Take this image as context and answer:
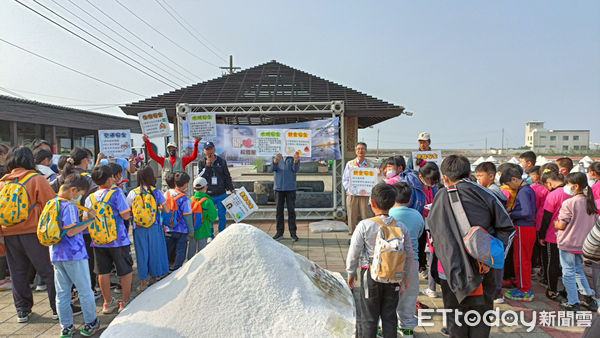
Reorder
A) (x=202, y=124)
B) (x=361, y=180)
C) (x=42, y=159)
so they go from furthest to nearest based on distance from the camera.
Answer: (x=202, y=124), (x=361, y=180), (x=42, y=159)

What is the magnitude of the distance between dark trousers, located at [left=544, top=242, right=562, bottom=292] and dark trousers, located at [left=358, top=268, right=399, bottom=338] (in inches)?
104

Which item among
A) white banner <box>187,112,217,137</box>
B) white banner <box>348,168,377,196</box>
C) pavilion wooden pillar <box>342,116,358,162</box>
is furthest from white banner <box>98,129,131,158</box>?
pavilion wooden pillar <box>342,116,358,162</box>

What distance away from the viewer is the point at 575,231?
3.76 metres

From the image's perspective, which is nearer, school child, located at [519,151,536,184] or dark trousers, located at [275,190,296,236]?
school child, located at [519,151,536,184]

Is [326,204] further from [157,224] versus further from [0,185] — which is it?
[0,185]

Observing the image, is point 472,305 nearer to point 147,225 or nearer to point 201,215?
point 147,225

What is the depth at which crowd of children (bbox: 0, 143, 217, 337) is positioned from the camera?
321cm

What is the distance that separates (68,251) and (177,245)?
172 cm

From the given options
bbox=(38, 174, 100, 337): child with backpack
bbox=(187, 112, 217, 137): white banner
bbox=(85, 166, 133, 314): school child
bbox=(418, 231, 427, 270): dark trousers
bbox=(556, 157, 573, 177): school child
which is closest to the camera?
bbox=(38, 174, 100, 337): child with backpack

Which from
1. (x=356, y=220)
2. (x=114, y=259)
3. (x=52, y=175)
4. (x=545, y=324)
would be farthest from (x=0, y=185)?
(x=545, y=324)

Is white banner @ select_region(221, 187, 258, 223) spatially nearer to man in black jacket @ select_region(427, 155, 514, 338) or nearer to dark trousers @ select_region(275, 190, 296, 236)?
dark trousers @ select_region(275, 190, 296, 236)

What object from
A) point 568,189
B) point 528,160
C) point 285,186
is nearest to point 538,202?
point 568,189

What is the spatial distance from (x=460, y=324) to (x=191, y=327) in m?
2.20

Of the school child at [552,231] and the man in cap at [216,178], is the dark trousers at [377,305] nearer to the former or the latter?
the school child at [552,231]
